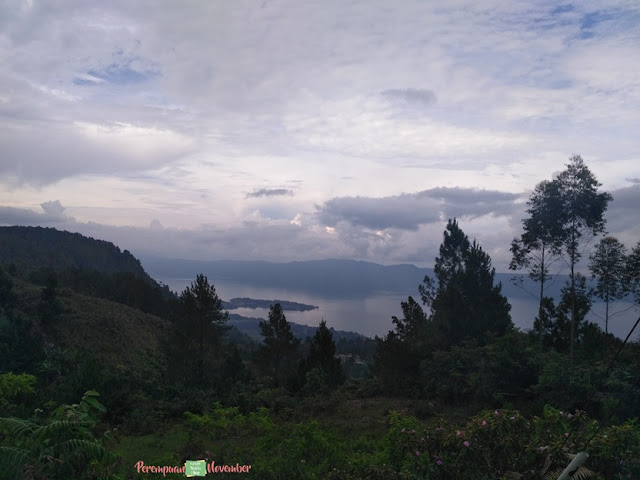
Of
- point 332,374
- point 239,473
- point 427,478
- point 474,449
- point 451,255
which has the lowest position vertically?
point 332,374

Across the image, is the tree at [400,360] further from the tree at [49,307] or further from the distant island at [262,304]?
the distant island at [262,304]

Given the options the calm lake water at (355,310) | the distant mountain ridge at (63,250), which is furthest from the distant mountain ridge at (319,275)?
the distant mountain ridge at (63,250)

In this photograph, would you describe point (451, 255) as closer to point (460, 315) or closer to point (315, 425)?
point (460, 315)

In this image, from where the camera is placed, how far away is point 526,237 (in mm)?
15531

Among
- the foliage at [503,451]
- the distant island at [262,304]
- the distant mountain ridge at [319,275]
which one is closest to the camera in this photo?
the foliage at [503,451]

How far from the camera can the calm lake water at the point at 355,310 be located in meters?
17.0

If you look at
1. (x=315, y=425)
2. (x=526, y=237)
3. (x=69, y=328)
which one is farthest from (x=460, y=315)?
(x=69, y=328)

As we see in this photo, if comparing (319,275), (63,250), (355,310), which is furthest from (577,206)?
(319,275)

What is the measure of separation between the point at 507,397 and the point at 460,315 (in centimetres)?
488

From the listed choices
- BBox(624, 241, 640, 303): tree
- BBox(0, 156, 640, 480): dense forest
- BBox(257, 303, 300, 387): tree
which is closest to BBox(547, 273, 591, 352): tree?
BBox(0, 156, 640, 480): dense forest

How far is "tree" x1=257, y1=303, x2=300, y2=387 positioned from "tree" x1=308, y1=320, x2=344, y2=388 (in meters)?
2.18

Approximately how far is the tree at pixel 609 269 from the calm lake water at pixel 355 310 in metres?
0.79

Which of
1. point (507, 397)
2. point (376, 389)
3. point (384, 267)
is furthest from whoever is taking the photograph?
point (384, 267)

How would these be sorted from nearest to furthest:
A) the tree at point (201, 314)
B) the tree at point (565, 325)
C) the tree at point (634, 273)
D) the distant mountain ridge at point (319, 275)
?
the tree at point (634, 273)
the tree at point (565, 325)
the tree at point (201, 314)
the distant mountain ridge at point (319, 275)
